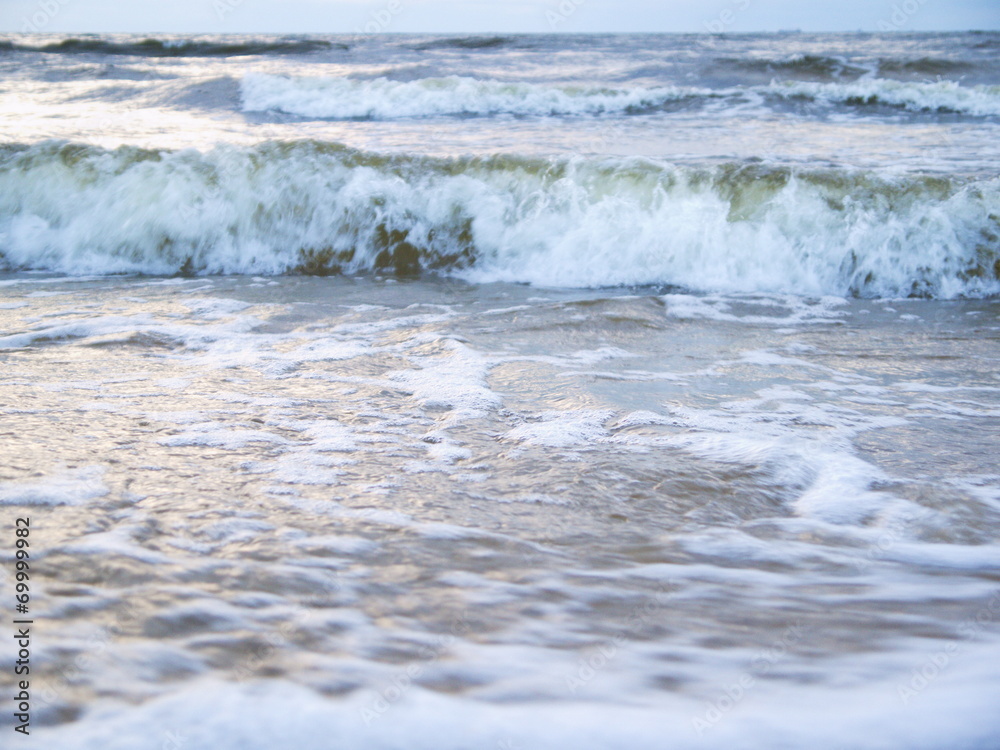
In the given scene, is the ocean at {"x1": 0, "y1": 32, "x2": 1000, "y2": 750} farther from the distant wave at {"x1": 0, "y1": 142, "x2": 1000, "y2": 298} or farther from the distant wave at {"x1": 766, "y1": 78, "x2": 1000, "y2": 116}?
the distant wave at {"x1": 766, "y1": 78, "x2": 1000, "y2": 116}

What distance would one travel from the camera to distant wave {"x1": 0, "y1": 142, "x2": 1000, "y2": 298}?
5.46m

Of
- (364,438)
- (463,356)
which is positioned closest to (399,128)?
(463,356)

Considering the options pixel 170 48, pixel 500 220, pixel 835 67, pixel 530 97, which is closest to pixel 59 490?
pixel 500 220

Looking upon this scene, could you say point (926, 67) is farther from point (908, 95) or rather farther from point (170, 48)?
point (170, 48)

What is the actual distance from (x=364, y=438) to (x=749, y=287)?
3555 mm

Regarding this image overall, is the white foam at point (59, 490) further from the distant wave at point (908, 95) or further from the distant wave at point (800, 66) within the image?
the distant wave at point (800, 66)

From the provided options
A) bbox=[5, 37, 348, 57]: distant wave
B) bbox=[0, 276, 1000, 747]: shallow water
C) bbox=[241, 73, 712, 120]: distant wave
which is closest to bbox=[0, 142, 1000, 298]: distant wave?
bbox=[0, 276, 1000, 747]: shallow water

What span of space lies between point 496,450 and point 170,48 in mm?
26045

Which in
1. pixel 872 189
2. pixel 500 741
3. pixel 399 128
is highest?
pixel 399 128

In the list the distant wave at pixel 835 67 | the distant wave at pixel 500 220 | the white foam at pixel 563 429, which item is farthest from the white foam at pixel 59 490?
the distant wave at pixel 835 67

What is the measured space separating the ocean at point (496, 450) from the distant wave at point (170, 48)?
18567 millimetres

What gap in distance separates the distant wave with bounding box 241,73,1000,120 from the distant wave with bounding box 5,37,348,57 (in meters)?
10.9

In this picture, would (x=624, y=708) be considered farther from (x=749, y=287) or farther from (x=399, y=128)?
(x=399, y=128)

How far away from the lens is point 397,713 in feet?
4.43
